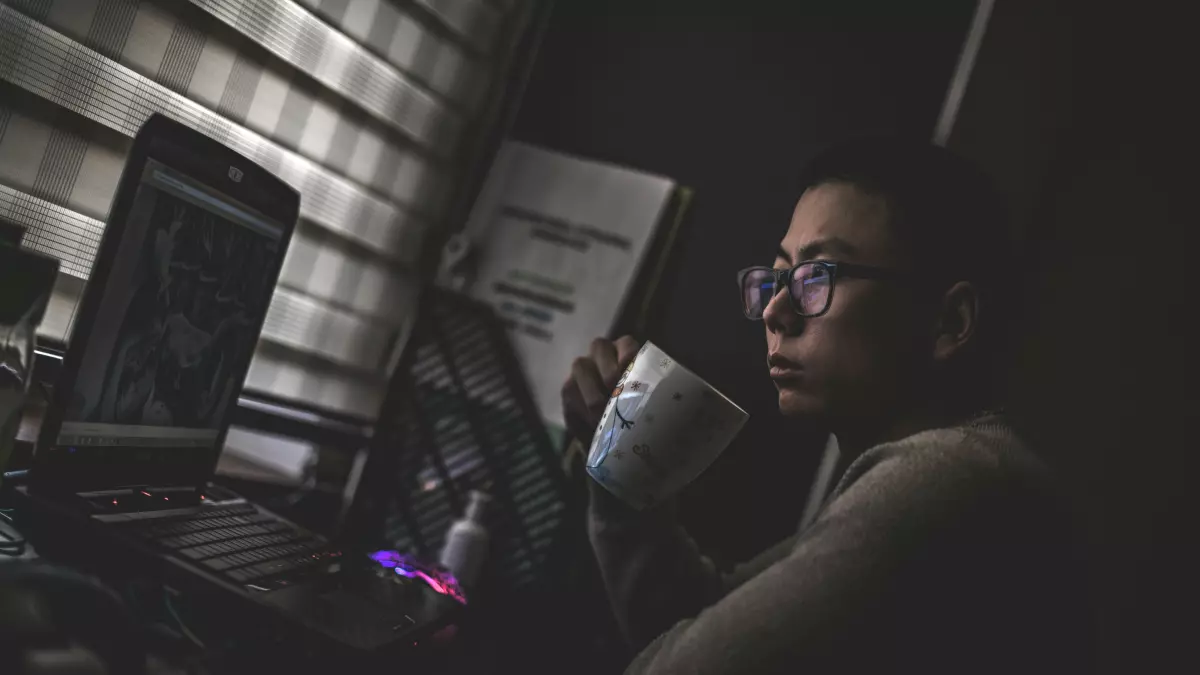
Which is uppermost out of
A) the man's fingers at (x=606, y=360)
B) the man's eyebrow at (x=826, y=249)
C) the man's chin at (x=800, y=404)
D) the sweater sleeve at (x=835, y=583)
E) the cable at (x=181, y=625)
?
the man's eyebrow at (x=826, y=249)

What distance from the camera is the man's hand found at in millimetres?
1011

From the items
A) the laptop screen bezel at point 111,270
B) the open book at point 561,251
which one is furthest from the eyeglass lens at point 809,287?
the laptop screen bezel at point 111,270

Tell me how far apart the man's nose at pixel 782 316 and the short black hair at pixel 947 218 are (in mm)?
131

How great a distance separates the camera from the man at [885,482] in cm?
60

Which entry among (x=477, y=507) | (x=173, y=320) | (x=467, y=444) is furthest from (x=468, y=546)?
(x=173, y=320)

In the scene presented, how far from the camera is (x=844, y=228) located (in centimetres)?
83

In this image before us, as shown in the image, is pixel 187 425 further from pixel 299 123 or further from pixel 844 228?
pixel 844 228

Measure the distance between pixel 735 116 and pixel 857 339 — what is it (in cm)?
79

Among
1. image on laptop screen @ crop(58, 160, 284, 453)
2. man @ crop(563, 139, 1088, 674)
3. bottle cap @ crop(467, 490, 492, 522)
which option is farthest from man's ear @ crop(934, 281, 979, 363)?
image on laptop screen @ crop(58, 160, 284, 453)

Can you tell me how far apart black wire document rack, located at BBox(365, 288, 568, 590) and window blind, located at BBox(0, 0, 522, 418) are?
0.20 m

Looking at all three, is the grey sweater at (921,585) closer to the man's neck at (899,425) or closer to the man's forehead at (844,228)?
the man's neck at (899,425)

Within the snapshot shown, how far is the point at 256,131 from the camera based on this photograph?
112 centimetres

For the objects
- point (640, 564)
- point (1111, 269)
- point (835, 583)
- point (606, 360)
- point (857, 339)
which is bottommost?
point (640, 564)

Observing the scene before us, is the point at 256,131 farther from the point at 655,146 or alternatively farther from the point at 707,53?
the point at 707,53
